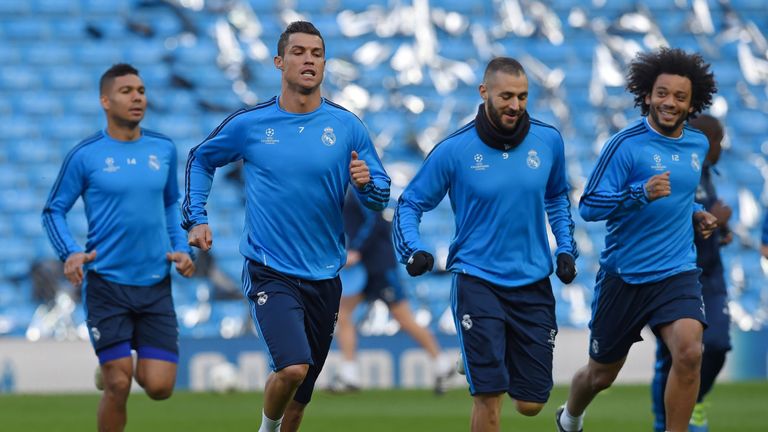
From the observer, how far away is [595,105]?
18.8 meters

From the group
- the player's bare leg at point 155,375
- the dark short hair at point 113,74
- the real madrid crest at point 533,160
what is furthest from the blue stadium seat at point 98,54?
the real madrid crest at point 533,160

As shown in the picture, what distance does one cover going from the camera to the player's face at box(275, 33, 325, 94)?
735 cm

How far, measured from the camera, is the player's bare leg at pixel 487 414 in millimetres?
7051

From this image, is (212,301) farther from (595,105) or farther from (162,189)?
(162,189)

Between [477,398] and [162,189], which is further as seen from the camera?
[162,189]

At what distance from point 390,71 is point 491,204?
11.5 meters

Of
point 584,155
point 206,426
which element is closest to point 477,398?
point 206,426

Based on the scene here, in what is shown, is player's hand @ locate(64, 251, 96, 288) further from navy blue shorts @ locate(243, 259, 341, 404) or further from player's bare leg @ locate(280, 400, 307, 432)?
player's bare leg @ locate(280, 400, 307, 432)

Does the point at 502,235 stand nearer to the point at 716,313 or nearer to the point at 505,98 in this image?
the point at 505,98

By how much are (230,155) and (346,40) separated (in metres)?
11.5

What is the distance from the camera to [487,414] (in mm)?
7066

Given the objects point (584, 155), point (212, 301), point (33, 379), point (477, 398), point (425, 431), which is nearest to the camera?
point (477, 398)

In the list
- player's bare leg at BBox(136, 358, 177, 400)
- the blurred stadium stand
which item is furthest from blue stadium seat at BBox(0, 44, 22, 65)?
player's bare leg at BBox(136, 358, 177, 400)

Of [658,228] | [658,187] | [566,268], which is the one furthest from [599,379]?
[658,187]
